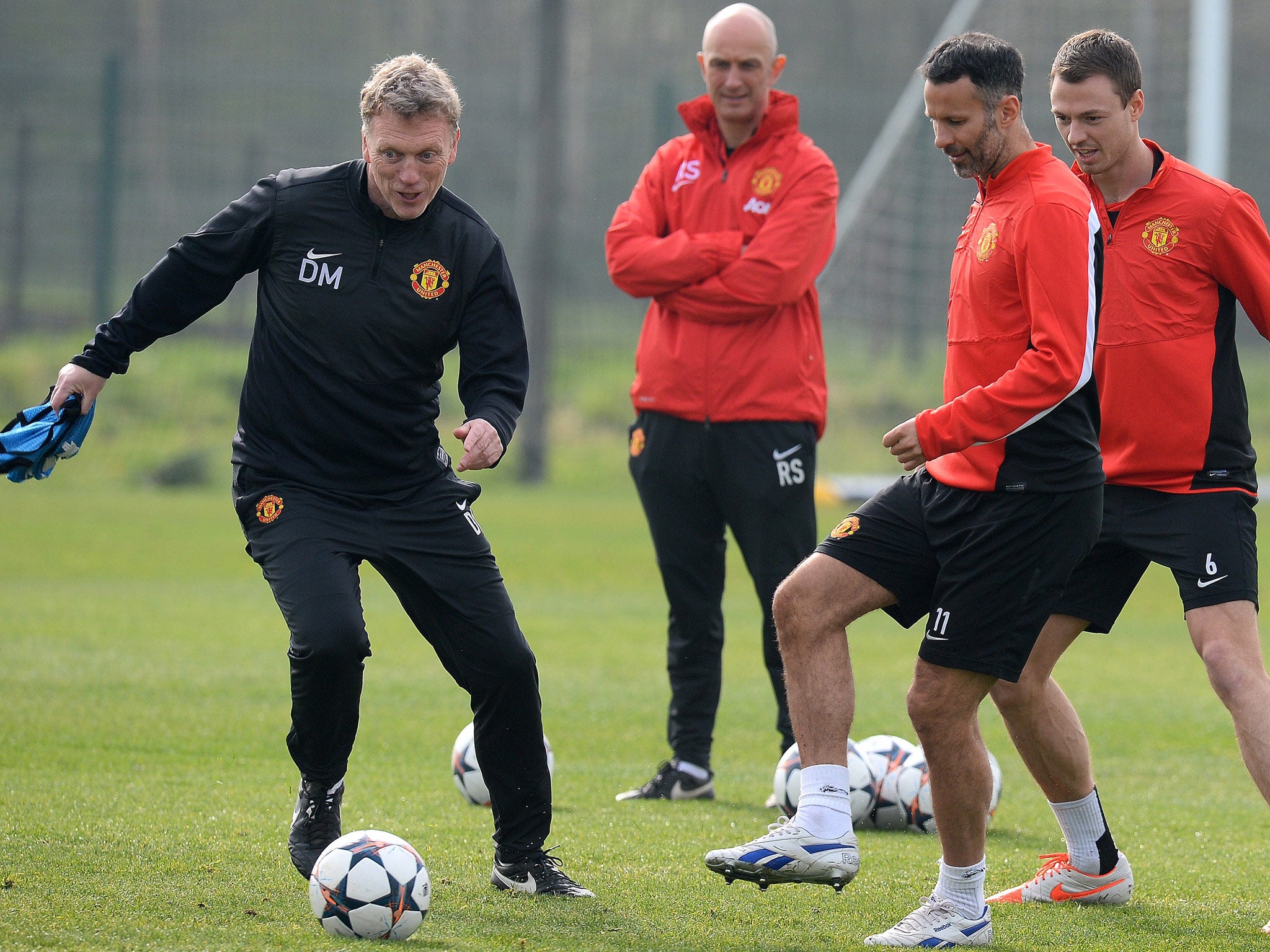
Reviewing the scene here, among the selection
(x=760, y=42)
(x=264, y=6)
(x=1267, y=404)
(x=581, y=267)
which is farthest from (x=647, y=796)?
(x=264, y=6)

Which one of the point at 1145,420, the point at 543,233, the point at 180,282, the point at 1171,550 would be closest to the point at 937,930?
the point at 1171,550

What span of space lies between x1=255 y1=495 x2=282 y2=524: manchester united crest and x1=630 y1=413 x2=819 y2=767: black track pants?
2.24 metres

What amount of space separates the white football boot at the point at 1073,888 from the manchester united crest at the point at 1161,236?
6.47 ft

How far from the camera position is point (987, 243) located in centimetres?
422

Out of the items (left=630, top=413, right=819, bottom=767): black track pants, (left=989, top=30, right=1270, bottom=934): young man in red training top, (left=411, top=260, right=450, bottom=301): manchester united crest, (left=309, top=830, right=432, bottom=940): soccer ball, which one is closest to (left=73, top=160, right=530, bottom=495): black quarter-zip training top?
(left=411, top=260, right=450, bottom=301): manchester united crest

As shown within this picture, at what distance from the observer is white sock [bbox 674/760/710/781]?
6418 mm

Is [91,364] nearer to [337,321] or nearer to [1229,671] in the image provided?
[337,321]

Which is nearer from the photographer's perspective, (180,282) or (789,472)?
(180,282)

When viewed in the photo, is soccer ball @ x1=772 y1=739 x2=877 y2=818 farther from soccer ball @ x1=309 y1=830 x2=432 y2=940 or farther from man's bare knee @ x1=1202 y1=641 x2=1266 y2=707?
soccer ball @ x1=309 y1=830 x2=432 y2=940

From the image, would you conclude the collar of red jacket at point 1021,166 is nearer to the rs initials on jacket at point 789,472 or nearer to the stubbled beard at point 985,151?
the stubbled beard at point 985,151

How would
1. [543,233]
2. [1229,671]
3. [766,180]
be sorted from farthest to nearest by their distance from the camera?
[543,233] → [766,180] → [1229,671]

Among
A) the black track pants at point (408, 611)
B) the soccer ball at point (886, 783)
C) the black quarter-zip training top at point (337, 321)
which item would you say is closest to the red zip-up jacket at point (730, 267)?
the soccer ball at point (886, 783)

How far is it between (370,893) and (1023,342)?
232 centimetres

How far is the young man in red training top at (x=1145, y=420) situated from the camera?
4773 mm
